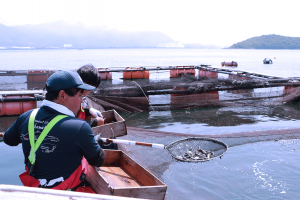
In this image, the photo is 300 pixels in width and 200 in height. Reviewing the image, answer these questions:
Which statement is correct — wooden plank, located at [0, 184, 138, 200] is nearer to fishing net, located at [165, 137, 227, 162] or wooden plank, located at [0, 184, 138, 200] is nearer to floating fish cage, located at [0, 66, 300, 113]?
fishing net, located at [165, 137, 227, 162]

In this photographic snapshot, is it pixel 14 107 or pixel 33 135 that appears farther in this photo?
pixel 14 107

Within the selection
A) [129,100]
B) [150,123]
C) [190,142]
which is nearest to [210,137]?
[190,142]

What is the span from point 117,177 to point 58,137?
7.15 feet

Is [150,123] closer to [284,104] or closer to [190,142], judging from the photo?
Result: [190,142]

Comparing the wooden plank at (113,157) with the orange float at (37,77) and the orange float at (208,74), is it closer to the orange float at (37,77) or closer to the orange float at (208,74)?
the orange float at (37,77)

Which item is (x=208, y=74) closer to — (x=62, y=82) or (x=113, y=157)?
(x=113, y=157)

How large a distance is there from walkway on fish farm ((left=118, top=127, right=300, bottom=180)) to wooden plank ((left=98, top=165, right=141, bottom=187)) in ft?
3.03

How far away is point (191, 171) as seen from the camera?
5828mm

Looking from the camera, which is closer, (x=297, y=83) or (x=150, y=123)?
(x=150, y=123)

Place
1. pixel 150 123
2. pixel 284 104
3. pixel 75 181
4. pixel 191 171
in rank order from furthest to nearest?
pixel 284 104
pixel 150 123
pixel 191 171
pixel 75 181

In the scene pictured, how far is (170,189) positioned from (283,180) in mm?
2581

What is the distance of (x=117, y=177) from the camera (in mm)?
4070

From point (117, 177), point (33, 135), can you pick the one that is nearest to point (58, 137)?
point (33, 135)

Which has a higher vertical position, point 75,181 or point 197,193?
point 75,181
